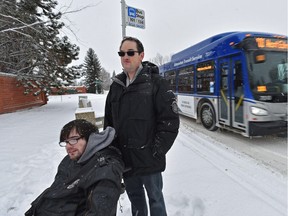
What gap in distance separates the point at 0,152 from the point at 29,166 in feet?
5.34

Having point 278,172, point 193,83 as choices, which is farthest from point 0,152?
point 193,83

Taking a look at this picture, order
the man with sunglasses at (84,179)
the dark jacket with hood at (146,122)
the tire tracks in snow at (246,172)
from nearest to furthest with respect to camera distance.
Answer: the man with sunglasses at (84,179) → the dark jacket with hood at (146,122) → the tire tracks in snow at (246,172)

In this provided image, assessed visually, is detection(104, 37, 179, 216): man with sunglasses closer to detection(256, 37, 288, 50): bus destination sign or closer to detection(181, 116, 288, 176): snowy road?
detection(181, 116, 288, 176): snowy road

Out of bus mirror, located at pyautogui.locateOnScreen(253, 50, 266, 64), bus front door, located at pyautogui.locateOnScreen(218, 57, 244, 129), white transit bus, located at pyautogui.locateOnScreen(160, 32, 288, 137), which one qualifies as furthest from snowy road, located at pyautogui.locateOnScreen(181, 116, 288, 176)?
bus mirror, located at pyautogui.locateOnScreen(253, 50, 266, 64)

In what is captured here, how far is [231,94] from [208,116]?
5.25 ft

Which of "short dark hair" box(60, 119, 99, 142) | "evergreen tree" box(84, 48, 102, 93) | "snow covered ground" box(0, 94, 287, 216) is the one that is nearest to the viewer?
"short dark hair" box(60, 119, 99, 142)

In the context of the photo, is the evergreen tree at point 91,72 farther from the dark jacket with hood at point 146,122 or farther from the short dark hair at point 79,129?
the short dark hair at point 79,129

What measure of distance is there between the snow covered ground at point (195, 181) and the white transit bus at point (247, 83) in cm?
112

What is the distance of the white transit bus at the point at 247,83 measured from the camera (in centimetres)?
543

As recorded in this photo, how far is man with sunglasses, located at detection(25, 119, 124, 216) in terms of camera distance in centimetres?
144

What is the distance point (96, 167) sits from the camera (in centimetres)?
155

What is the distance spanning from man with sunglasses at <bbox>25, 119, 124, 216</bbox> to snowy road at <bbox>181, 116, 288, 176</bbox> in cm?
386

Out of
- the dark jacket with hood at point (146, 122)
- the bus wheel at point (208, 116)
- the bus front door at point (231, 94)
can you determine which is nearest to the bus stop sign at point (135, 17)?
the bus front door at point (231, 94)

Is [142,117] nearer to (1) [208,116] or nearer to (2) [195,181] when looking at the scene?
(2) [195,181]
